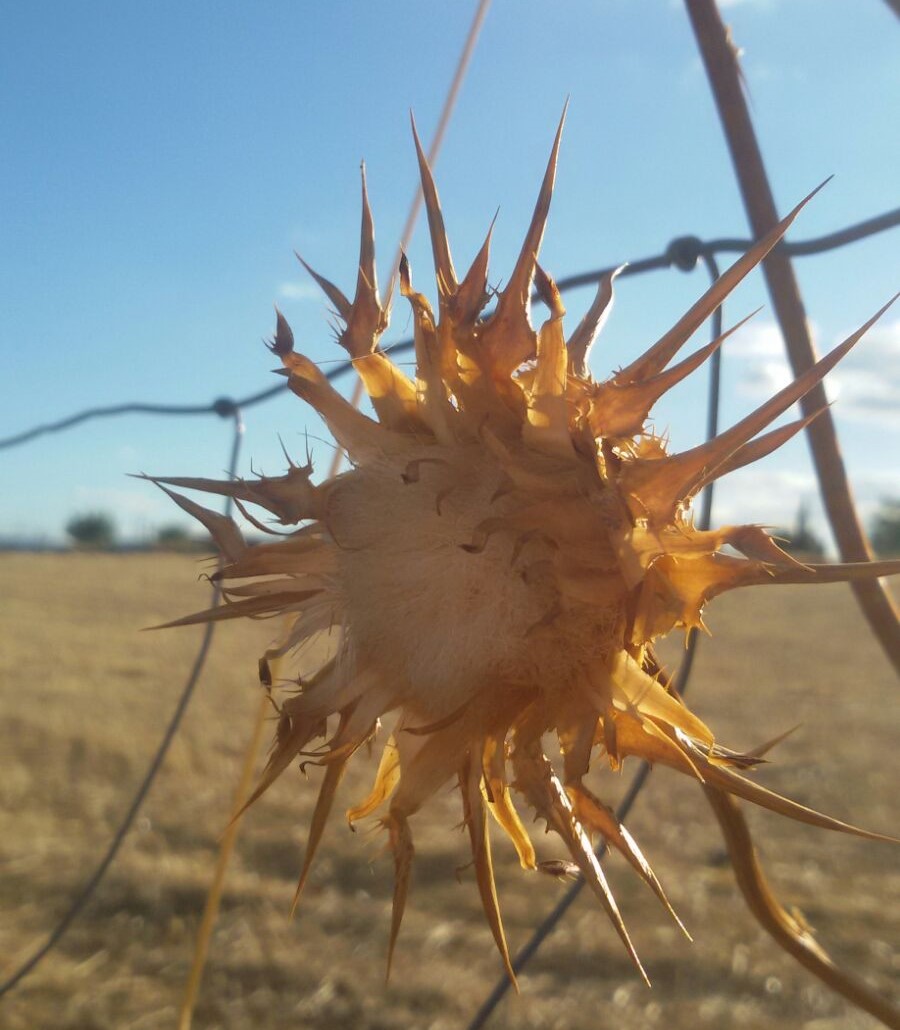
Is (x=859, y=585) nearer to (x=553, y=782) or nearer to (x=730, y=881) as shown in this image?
(x=553, y=782)

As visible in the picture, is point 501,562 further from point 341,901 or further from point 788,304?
point 341,901

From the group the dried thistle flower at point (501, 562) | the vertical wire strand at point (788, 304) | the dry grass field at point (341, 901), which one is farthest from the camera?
the dry grass field at point (341, 901)

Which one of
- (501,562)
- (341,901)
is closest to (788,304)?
(501,562)

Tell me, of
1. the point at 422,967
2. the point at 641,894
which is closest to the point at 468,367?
the point at 422,967

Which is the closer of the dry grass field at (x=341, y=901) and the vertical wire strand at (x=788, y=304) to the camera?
the vertical wire strand at (x=788, y=304)

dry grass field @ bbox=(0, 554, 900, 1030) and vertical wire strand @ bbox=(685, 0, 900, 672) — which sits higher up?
vertical wire strand @ bbox=(685, 0, 900, 672)

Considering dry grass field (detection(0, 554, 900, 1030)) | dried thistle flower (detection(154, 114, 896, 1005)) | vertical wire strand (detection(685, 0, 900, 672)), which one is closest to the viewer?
dried thistle flower (detection(154, 114, 896, 1005))
